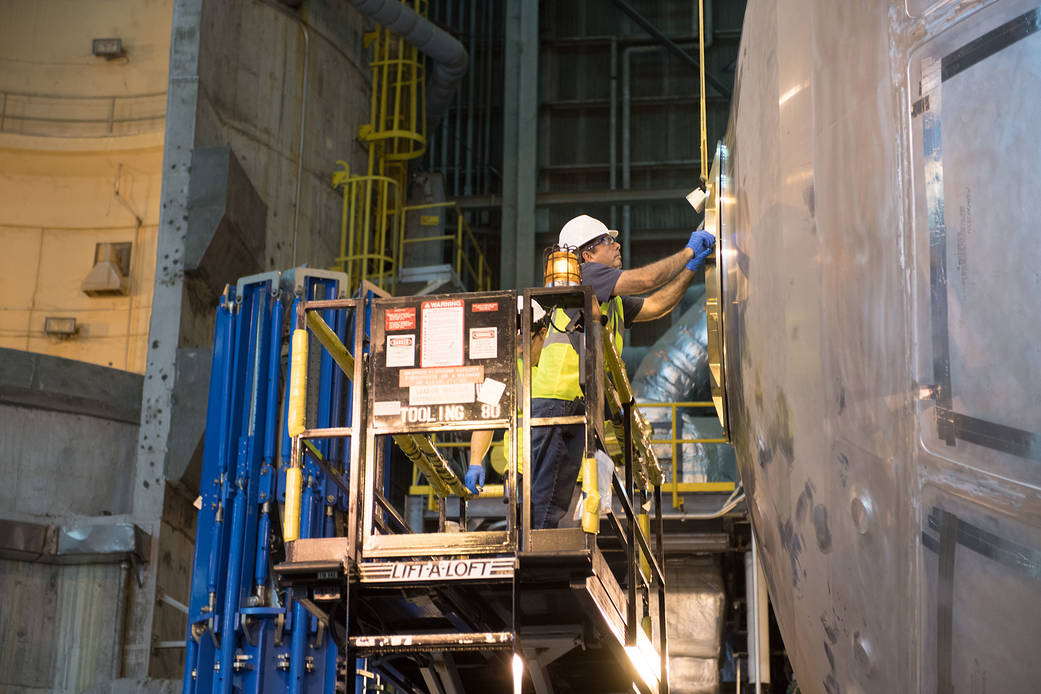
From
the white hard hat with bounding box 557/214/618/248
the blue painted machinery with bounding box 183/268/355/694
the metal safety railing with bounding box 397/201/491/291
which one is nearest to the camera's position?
the white hard hat with bounding box 557/214/618/248

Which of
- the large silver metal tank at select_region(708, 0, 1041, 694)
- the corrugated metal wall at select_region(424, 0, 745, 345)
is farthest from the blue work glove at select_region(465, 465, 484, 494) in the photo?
the corrugated metal wall at select_region(424, 0, 745, 345)

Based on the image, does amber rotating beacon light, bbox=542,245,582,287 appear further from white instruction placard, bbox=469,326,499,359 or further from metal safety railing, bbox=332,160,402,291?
metal safety railing, bbox=332,160,402,291

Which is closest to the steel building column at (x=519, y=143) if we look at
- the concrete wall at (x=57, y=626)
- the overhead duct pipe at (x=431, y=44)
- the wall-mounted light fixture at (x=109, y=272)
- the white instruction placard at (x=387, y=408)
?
the overhead duct pipe at (x=431, y=44)

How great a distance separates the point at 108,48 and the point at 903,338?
13870 millimetres

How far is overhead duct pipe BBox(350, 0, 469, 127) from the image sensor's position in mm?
16797

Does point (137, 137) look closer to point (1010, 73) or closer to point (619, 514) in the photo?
point (619, 514)

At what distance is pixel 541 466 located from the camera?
5.97 meters

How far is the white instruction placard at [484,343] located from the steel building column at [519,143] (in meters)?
14.4

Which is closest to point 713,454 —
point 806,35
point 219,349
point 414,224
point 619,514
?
point 619,514

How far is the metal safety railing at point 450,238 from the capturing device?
17.9 meters

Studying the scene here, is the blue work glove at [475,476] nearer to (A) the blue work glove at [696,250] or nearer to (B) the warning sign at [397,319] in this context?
(B) the warning sign at [397,319]

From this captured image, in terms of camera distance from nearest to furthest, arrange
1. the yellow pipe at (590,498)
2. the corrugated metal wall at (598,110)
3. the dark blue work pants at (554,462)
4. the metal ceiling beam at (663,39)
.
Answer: the yellow pipe at (590,498)
the dark blue work pants at (554,462)
the metal ceiling beam at (663,39)
the corrugated metal wall at (598,110)

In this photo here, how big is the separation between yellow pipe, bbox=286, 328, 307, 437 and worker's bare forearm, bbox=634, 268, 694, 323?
1.62 m

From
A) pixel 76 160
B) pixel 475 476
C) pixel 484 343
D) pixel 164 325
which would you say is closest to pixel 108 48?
pixel 76 160
